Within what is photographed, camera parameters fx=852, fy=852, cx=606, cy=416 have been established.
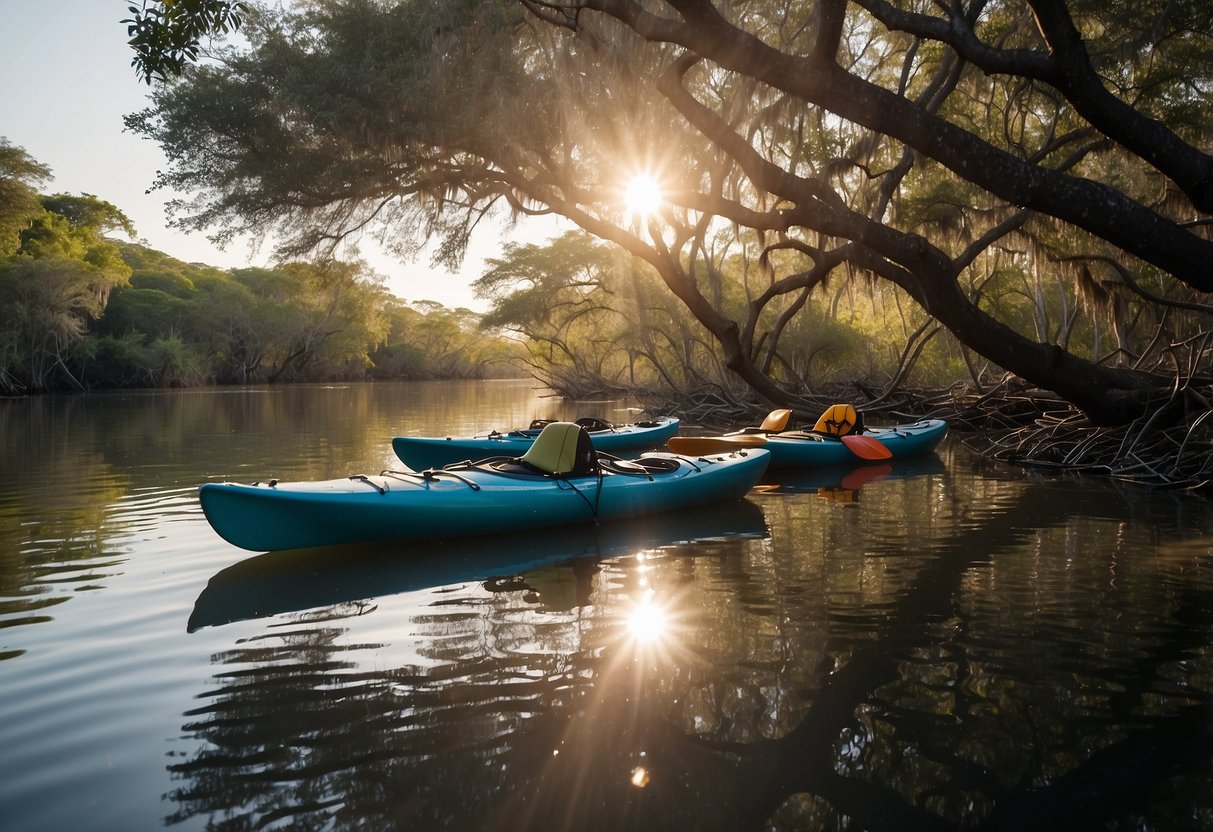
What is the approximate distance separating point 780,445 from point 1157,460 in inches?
152

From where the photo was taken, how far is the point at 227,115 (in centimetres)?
1223

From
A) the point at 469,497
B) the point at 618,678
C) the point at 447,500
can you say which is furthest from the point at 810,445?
the point at 618,678

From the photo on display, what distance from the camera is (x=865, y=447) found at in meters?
10.7

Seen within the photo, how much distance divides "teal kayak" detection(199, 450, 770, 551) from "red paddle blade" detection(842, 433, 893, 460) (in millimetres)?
3463

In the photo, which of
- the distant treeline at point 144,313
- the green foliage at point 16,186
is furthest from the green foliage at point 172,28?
the green foliage at point 16,186

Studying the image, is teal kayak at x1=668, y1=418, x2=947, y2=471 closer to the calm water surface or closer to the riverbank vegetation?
the riverbank vegetation

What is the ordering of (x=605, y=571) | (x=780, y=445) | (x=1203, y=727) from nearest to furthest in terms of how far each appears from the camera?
(x=1203, y=727) < (x=605, y=571) < (x=780, y=445)

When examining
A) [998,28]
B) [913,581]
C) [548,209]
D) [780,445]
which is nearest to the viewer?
[913,581]

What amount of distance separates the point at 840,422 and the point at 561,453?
18.3ft

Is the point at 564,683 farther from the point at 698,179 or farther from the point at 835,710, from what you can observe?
the point at 698,179

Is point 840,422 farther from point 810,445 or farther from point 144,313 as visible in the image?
point 144,313

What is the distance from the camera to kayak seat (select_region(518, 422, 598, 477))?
22.0 ft

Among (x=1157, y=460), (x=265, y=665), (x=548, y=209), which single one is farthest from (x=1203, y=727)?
(x=548, y=209)

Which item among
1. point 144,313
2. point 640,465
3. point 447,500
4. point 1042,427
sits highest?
point 144,313
